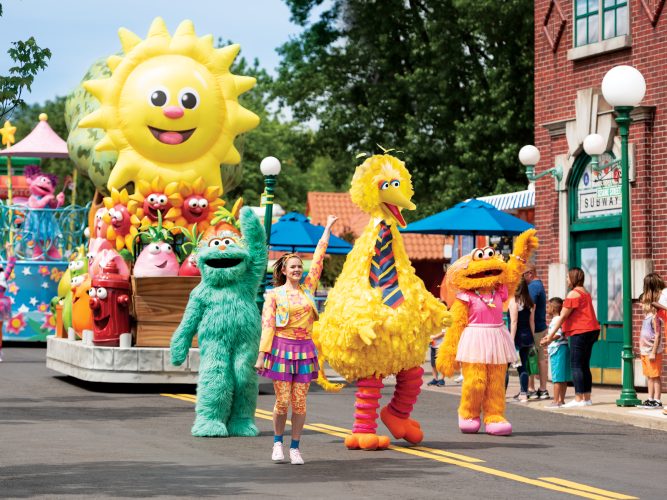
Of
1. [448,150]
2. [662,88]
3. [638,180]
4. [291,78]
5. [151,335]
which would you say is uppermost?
[291,78]

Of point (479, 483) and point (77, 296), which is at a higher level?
point (77, 296)

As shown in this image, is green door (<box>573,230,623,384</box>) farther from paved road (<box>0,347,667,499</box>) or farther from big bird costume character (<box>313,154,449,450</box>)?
big bird costume character (<box>313,154,449,450</box>)

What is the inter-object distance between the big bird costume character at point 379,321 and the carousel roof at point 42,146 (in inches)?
907

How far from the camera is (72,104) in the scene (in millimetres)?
22391

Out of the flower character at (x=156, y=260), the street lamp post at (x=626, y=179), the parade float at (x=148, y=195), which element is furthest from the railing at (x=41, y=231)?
the street lamp post at (x=626, y=179)

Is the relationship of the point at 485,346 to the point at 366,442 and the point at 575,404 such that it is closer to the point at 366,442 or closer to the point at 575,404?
the point at 366,442

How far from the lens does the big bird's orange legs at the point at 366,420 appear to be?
11.8m

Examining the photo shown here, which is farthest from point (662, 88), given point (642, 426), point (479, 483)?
point (479, 483)

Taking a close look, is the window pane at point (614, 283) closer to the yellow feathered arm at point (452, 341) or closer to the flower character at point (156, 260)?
the flower character at point (156, 260)

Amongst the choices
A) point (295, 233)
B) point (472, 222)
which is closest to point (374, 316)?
point (472, 222)

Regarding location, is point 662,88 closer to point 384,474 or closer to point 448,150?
point 384,474

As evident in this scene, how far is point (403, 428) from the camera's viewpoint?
39.9 feet

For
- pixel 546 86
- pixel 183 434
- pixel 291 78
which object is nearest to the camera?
pixel 183 434

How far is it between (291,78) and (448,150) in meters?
6.35
